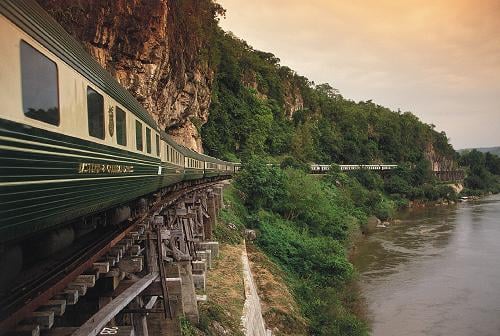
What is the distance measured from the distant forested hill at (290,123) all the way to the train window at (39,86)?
31645mm

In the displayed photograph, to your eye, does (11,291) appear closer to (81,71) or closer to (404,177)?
(81,71)

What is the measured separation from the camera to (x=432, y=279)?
24234mm

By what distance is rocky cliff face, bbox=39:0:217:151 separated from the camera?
1655cm

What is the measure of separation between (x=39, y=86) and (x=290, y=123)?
206ft

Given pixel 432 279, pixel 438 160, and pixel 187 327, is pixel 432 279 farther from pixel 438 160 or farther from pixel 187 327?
pixel 438 160

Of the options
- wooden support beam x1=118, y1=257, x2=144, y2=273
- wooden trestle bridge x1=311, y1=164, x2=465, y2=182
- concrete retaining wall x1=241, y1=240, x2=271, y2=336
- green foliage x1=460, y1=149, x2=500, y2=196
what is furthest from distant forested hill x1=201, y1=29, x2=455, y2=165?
wooden support beam x1=118, y1=257, x2=144, y2=273

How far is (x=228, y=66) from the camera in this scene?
163 ft

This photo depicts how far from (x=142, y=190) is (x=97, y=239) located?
160cm

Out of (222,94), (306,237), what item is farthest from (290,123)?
(306,237)

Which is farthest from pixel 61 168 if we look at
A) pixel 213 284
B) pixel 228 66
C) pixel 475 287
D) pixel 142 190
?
pixel 228 66

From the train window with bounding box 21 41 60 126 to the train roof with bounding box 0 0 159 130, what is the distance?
6.0 inches

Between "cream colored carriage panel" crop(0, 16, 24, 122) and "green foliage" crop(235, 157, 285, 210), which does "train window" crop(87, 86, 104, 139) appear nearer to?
"cream colored carriage panel" crop(0, 16, 24, 122)

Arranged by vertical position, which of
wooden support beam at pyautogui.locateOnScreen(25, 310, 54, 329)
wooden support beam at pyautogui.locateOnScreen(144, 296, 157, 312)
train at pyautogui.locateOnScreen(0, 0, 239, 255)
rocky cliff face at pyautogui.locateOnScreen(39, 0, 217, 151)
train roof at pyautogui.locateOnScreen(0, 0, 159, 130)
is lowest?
wooden support beam at pyautogui.locateOnScreen(144, 296, 157, 312)

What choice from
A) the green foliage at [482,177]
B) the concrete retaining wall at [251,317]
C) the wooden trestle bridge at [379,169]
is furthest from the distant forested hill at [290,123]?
the concrete retaining wall at [251,317]
